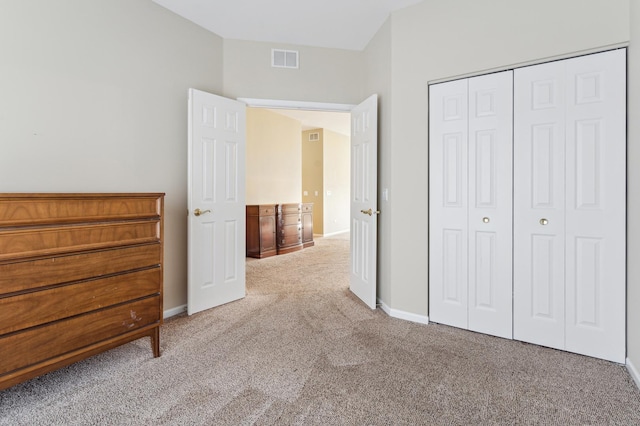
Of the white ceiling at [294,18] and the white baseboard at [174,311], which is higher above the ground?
the white ceiling at [294,18]

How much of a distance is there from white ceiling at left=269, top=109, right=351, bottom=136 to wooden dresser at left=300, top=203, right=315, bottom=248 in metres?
1.95

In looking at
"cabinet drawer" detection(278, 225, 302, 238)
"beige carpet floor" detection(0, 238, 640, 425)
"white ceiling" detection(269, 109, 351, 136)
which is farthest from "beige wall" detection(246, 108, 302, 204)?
"beige carpet floor" detection(0, 238, 640, 425)

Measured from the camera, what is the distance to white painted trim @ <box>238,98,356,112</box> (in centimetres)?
349

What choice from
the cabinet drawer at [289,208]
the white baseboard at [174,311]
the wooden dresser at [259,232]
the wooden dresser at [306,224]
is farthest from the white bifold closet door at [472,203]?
the wooden dresser at [306,224]

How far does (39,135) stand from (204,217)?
1324 mm

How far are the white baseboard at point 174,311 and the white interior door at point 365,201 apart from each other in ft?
5.79

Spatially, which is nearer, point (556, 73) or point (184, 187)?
point (556, 73)

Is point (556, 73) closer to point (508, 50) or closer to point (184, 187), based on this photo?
point (508, 50)

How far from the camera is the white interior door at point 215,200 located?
2.99 metres

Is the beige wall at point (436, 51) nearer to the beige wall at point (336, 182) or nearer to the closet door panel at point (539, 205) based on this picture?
the closet door panel at point (539, 205)

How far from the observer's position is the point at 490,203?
8.40 feet

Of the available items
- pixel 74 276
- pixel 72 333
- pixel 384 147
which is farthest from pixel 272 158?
pixel 72 333

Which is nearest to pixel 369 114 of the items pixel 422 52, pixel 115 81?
pixel 422 52

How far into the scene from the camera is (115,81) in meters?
2.55
